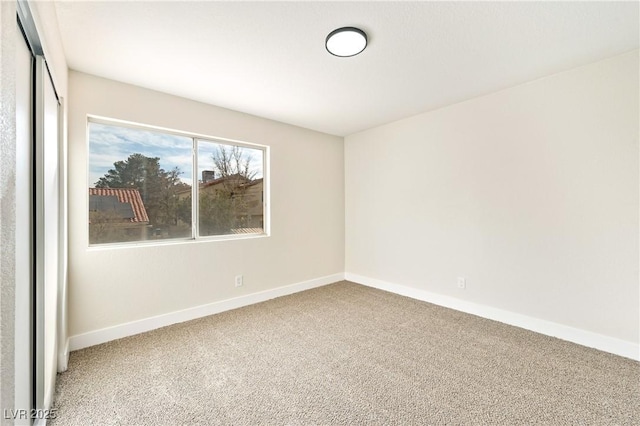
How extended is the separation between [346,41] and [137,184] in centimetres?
232

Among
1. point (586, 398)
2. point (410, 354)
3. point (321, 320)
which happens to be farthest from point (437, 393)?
point (321, 320)

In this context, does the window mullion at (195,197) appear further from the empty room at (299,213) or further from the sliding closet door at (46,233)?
the sliding closet door at (46,233)

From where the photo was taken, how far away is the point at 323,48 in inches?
81.7

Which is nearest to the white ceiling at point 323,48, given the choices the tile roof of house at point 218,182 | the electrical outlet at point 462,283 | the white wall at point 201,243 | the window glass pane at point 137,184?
the white wall at point 201,243

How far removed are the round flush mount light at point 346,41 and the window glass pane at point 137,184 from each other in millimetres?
1904

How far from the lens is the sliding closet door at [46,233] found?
1.40 metres

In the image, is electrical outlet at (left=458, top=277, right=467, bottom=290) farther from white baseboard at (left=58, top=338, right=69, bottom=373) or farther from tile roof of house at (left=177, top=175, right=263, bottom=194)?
white baseboard at (left=58, top=338, right=69, bottom=373)

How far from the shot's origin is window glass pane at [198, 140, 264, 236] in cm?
320

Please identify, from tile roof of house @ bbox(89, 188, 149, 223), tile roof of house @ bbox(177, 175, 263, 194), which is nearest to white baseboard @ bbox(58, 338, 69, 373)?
tile roof of house @ bbox(89, 188, 149, 223)

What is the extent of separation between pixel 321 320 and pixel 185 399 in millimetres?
1465

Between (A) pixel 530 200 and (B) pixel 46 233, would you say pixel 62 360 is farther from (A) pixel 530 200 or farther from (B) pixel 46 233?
(A) pixel 530 200

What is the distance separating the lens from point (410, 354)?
2.25m

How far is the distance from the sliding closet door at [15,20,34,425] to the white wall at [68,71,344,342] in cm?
118

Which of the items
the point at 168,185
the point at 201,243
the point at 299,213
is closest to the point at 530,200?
the point at 299,213
